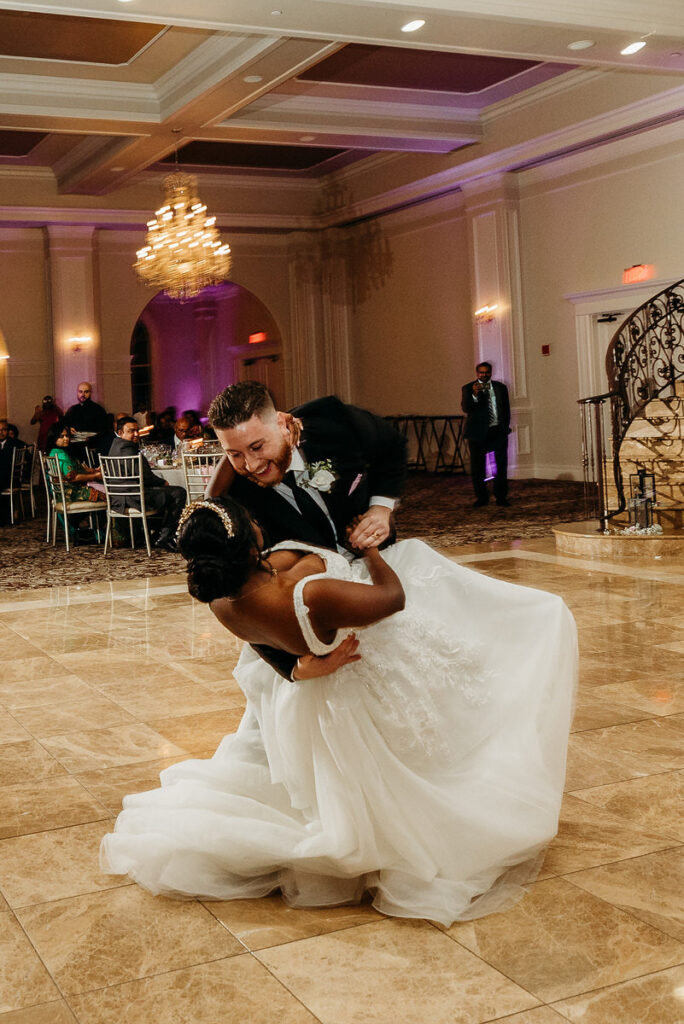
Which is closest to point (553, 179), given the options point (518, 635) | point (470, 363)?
point (470, 363)

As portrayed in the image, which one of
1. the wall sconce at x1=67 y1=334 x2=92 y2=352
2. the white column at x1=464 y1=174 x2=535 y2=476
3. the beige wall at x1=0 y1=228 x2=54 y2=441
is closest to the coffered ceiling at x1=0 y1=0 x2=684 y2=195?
the white column at x1=464 y1=174 x2=535 y2=476

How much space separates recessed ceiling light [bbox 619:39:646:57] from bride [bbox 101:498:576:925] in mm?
7012

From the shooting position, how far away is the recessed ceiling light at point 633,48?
852 centimetres

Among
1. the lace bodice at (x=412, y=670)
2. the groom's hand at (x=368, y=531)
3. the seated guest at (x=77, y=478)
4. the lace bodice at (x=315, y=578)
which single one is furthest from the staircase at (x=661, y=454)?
the lace bodice at (x=315, y=578)

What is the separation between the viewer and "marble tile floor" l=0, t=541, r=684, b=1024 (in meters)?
2.17

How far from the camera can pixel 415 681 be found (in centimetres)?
271

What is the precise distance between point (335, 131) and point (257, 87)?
7.88 feet

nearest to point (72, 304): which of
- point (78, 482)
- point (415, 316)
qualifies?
point (415, 316)

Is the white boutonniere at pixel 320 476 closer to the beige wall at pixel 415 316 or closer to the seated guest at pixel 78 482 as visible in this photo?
the seated guest at pixel 78 482

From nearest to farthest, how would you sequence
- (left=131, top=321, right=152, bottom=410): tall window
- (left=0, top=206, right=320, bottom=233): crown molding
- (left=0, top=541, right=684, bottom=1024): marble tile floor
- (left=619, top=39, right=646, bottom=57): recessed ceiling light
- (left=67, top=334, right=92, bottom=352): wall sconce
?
(left=0, top=541, right=684, bottom=1024): marble tile floor < (left=619, top=39, right=646, bottom=57): recessed ceiling light < (left=0, top=206, right=320, bottom=233): crown molding < (left=67, top=334, right=92, bottom=352): wall sconce < (left=131, top=321, right=152, bottom=410): tall window

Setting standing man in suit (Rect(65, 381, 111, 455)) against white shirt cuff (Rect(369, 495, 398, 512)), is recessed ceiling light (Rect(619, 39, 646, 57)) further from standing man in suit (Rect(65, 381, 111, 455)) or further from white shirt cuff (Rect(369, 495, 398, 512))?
white shirt cuff (Rect(369, 495, 398, 512))

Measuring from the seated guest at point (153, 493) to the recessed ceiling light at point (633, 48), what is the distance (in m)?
5.06

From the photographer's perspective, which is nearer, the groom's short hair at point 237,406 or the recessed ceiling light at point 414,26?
the groom's short hair at point 237,406

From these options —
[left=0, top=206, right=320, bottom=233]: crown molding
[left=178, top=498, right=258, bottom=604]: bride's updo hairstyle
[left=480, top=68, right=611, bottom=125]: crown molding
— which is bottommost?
[left=178, top=498, right=258, bottom=604]: bride's updo hairstyle
